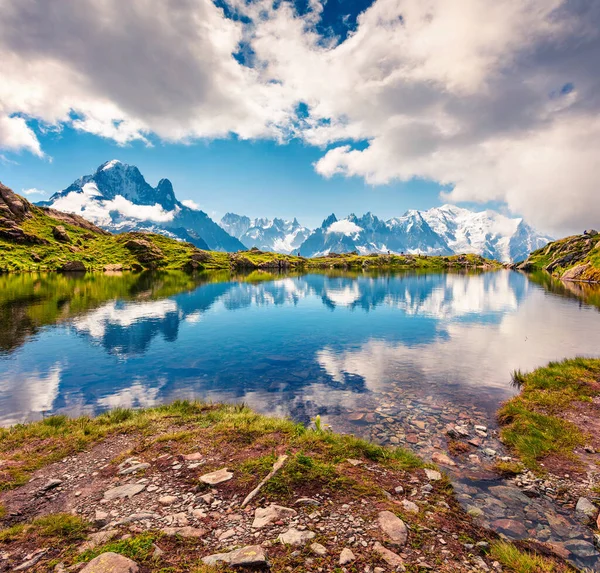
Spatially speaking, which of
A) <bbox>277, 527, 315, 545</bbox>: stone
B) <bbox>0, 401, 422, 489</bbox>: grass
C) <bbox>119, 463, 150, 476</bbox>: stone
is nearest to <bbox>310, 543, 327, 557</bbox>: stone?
<bbox>277, 527, 315, 545</bbox>: stone

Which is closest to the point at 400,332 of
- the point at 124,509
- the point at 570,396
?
the point at 570,396

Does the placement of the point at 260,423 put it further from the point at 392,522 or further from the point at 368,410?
the point at 392,522

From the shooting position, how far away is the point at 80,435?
60.4 ft

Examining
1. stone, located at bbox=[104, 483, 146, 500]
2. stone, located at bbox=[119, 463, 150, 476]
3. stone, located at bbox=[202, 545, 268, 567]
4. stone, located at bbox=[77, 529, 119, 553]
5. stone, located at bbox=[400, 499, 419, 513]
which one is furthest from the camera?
stone, located at bbox=[119, 463, 150, 476]

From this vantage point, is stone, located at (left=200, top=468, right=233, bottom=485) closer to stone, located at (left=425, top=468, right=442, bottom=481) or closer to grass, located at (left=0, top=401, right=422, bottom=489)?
grass, located at (left=0, top=401, right=422, bottom=489)

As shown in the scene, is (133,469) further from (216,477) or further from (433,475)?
(433,475)

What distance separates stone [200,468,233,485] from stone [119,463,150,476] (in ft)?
11.1

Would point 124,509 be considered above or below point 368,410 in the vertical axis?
above

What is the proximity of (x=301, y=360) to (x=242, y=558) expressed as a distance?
94.4ft

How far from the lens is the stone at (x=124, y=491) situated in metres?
12.3

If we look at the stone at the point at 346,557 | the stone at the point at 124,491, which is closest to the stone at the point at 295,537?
the stone at the point at 346,557

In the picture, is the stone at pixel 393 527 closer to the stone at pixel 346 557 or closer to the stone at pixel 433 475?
the stone at pixel 346 557

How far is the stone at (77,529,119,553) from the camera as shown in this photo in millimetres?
9289

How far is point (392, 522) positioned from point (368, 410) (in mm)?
13279
